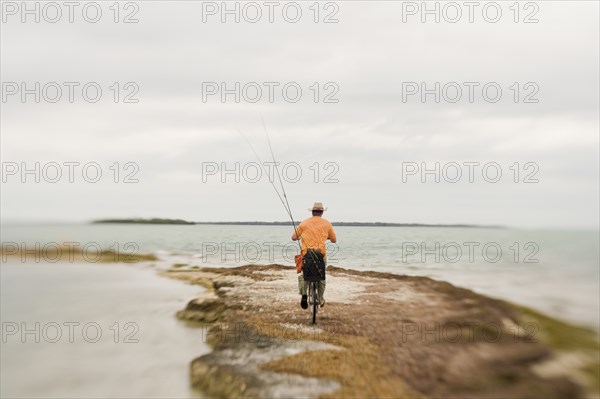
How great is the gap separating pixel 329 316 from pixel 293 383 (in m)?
5.93

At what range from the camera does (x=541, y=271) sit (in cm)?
5412

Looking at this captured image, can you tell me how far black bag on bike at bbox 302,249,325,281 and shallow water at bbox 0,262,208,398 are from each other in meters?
3.30

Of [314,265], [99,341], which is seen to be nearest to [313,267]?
[314,265]

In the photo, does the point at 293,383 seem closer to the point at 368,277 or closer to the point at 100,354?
the point at 100,354

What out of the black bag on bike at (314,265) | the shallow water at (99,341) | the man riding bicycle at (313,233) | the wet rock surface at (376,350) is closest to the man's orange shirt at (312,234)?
the man riding bicycle at (313,233)

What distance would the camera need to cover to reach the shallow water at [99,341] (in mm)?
11086

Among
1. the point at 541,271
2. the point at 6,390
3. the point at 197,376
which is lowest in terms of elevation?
the point at 541,271

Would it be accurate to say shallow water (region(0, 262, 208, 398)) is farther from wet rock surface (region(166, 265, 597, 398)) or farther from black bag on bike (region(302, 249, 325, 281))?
black bag on bike (region(302, 249, 325, 281))

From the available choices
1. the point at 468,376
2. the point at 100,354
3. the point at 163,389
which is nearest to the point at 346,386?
the point at 468,376

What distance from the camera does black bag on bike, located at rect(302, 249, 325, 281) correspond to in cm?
1325

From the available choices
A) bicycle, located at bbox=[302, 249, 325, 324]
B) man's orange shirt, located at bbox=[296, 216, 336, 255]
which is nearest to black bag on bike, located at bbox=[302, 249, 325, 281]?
bicycle, located at bbox=[302, 249, 325, 324]

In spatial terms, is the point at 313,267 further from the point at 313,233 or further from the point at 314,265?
the point at 313,233

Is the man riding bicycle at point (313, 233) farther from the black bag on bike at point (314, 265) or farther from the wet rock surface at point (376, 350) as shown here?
the wet rock surface at point (376, 350)

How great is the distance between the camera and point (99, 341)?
50.9ft
